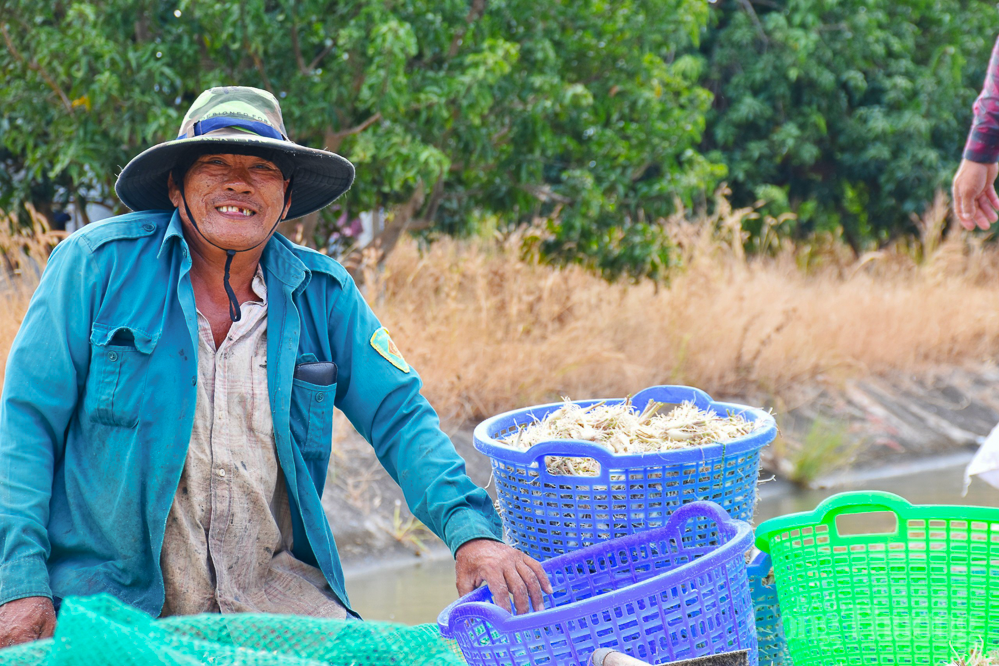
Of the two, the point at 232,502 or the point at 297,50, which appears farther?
the point at 297,50

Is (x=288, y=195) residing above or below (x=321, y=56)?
below

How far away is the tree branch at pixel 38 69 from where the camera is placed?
5379 mm

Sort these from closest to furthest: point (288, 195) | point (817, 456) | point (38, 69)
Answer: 1. point (288, 195)
2. point (38, 69)
3. point (817, 456)

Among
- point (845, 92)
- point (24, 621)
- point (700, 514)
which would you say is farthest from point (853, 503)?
point (845, 92)

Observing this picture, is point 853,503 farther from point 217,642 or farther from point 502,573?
point 217,642

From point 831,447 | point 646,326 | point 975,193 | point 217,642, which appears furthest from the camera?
point 646,326

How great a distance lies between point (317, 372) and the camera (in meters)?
2.39

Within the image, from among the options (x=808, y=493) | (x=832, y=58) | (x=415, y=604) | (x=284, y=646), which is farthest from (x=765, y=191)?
(x=284, y=646)

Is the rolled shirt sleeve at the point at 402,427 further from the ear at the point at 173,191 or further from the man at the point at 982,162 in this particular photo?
the man at the point at 982,162

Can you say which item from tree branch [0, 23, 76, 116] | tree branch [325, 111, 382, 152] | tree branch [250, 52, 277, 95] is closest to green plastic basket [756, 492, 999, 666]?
tree branch [325, 111, 382, 152]

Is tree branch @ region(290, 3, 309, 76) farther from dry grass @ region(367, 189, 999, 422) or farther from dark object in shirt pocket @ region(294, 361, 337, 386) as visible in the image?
dark object in shirt pocket @ region(294, 361, 337, 386)

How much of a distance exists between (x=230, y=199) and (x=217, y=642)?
1156mm

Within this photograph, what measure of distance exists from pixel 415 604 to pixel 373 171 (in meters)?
2.62

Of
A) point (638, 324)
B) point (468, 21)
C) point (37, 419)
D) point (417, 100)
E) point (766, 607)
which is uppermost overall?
point (468, 21)
